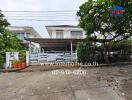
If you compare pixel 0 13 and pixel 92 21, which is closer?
pixel 92 21

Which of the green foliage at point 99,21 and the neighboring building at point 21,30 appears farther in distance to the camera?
the neighboring building at point 21,30

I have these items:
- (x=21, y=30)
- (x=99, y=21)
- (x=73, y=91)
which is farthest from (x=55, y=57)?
(x=73, y=91)

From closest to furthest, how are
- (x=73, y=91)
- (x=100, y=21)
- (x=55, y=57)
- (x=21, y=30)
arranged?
(x=73, y=91) → (x=100, y=21) → (x=55, y=57) → (x=21, y=30)

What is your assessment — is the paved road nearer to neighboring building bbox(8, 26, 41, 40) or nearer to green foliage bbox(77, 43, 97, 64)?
green foliage bbox(77, 43, 97, 64)

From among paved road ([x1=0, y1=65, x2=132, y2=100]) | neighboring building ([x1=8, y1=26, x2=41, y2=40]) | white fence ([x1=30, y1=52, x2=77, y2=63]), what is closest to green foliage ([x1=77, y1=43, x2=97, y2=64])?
white fence ([x1=30, y1=52, x2=77, y2=63])

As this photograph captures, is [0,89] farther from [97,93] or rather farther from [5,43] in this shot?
[5,43]

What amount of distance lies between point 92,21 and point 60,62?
6362mm

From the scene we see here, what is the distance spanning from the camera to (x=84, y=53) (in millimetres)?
22656

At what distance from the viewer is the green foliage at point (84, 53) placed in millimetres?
22625

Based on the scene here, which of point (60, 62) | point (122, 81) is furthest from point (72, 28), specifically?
point (122, 81)

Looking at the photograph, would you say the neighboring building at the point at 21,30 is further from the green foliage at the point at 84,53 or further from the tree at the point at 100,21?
the tree at the point at 100,21

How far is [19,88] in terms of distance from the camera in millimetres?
10680

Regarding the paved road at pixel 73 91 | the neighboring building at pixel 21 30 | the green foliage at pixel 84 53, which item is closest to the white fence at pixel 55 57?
the green foliage at pixel 84 53

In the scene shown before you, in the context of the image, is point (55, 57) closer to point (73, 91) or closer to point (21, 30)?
point (21, 30)
